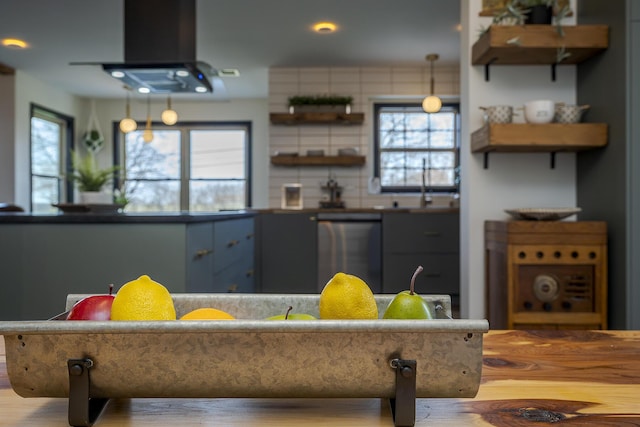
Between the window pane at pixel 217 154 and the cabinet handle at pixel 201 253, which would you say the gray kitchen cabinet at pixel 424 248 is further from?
the window pane at pixel 217 154

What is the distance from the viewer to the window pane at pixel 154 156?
804 centimetres

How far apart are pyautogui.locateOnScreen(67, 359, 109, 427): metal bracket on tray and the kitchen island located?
1.74 meters

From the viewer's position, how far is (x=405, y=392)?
45cm

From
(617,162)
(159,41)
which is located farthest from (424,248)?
(159,41)

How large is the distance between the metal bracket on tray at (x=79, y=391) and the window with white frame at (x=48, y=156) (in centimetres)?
665

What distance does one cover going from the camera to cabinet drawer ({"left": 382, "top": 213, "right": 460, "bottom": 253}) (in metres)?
4.85

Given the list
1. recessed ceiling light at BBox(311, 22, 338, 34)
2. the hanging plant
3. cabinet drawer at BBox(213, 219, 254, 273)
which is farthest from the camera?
the hanging plant

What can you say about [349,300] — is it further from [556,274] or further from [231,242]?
[231,242]

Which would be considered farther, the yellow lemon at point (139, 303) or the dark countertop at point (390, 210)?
the dark countertop at point (390, 210)

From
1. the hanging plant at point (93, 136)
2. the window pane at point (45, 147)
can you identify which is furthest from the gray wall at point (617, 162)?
the hanging plant at point (93, 136)

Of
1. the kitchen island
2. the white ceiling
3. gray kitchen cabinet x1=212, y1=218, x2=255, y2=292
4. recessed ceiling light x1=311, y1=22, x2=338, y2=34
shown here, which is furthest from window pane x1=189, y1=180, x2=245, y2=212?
the kitchen island

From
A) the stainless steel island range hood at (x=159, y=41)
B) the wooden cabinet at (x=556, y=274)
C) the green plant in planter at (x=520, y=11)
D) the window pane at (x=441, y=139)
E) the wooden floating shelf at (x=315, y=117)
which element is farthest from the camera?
the window pane at (x=441, y=139)

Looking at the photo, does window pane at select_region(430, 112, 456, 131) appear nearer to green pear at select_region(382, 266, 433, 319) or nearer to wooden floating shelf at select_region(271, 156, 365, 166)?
wooden floating shelf at select_region(271, 156, 365, 166)

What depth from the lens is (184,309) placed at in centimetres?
62
